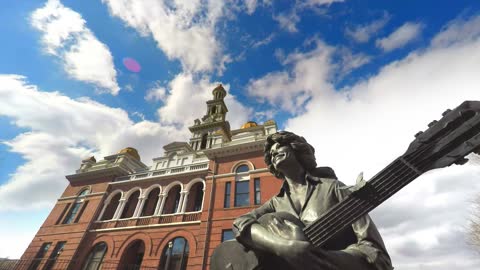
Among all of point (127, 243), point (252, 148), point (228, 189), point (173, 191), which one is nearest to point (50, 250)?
point (127, 243)

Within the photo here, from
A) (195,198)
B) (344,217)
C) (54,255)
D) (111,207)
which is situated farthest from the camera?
(111,207)

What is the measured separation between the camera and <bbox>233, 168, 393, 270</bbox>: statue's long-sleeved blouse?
118 centimetres

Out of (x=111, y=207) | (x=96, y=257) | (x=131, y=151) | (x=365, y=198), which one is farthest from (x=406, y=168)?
(x=131, y=151)

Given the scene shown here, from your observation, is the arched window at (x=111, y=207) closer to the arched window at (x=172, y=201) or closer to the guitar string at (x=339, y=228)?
the arched window at (x=172, y=201)

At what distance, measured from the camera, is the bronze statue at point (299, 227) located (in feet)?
3.76

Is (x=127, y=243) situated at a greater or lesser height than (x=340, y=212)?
greater

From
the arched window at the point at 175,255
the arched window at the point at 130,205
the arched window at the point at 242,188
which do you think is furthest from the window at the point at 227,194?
the arched window at the point at 130,205

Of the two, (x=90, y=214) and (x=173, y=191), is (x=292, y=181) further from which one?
(x=90, y=214)

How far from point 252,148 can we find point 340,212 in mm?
13631

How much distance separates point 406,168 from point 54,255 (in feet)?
67.7

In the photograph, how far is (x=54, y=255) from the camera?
14836mm

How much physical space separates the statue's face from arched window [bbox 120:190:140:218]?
675 inches

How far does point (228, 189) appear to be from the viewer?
14297mm

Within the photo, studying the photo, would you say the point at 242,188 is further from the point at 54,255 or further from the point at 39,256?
the point at 39,256
